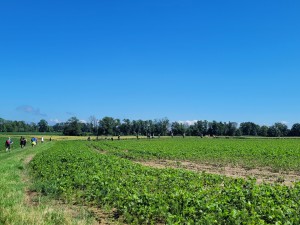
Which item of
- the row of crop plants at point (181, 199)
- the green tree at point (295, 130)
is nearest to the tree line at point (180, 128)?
the green tree at point (295, 130)

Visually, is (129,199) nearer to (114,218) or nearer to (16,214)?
(114,218)

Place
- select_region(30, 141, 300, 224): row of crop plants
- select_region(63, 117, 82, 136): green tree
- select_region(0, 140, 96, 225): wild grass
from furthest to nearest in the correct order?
select_region(63, 117, 82, 136): green tree < select_region(0, 140, 96, 225): wild grass < select_region(30, 141, 300, 224): row of crop plants

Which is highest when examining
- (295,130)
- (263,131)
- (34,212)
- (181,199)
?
(295,130)

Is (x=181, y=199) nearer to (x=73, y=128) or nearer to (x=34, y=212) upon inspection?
(x=34, y=212)

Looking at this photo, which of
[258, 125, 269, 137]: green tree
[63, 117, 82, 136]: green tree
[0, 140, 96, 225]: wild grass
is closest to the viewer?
[0, 140, 96, 225]: wild grass

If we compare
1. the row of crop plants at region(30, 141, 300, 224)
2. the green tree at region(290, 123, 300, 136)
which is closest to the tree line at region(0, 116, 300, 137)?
the green tree at region(290, 123, 300, 136)

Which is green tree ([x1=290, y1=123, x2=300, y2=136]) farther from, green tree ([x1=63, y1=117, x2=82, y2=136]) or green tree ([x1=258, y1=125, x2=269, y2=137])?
green tree ([x1=63, y1=117, x2=82, y2=136])

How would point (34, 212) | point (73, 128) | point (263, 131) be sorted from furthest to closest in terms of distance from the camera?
point (263, 131), point (73, 128), point (34, 212)

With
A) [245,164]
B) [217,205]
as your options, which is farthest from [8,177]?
[245,164]

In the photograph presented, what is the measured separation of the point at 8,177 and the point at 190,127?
17128 centimetres

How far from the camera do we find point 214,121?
189 meters

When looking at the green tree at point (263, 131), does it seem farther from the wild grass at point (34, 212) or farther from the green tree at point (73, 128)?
the wild grass at point (34, 212)

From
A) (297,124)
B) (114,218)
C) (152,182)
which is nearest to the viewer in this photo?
(114,218)

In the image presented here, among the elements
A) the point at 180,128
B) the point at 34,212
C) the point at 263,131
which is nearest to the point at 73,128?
the point at 180,128
